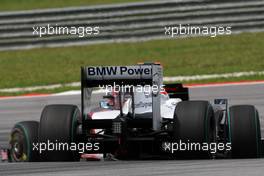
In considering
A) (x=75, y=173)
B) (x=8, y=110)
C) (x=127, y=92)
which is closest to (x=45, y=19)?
(x=8, y=110)

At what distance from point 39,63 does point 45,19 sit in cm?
122

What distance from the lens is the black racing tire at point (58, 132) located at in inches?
370

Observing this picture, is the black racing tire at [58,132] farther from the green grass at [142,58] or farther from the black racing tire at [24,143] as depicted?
the green grass at [142,58]

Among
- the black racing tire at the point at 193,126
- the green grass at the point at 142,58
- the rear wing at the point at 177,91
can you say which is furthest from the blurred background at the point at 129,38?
the black racing tire at the point at 193,126

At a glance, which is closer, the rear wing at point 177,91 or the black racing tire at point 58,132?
the black racing tire at point 58,132

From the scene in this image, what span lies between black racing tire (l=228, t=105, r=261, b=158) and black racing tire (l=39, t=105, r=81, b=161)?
5.60ft

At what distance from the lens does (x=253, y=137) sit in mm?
9430

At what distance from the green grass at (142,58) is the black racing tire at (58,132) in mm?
9282

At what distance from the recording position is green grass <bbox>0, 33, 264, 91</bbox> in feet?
63.5

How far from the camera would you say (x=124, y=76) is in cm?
929
